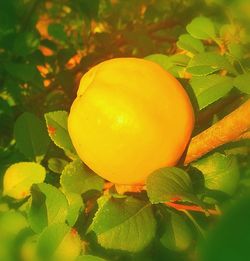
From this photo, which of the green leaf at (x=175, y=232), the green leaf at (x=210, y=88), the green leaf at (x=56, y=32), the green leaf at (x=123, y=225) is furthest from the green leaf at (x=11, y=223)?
the green leaf at (x=56, y=32)

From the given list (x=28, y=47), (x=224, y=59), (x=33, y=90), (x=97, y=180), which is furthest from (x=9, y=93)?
(x=224, y=59)

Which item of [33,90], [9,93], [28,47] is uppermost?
[28,47]

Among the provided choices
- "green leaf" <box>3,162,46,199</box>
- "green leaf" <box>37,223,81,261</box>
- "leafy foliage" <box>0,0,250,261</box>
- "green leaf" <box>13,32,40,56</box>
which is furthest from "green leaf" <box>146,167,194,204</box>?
"green leaf" <box>13,32,40,56</box>

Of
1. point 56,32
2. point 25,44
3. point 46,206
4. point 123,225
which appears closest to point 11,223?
point 46,206

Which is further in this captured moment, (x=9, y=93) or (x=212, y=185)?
(x=9, y=93)

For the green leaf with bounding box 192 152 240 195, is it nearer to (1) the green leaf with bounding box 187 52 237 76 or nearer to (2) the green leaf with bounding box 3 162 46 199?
(1) the green leaf with bounding box 187 52 237 76

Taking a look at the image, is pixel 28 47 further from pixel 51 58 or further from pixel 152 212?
pixel 152 212
